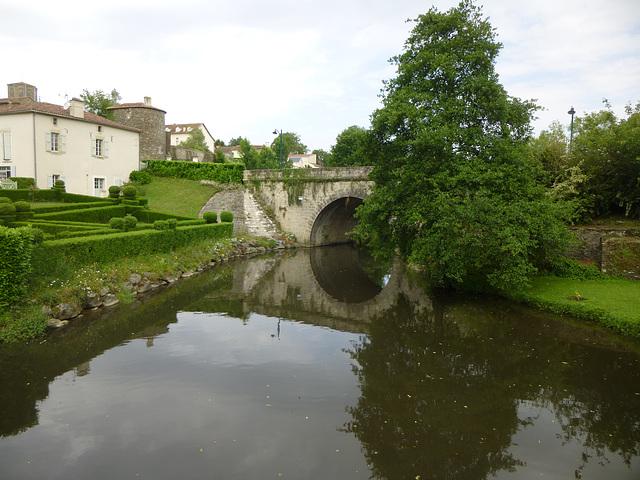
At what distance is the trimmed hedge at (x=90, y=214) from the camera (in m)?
21.4

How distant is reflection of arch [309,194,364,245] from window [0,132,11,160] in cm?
2171

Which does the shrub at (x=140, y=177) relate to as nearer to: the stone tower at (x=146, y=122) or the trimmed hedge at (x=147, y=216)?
the stone tower at (x=146, y=122)

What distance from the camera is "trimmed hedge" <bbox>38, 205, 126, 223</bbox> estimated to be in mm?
21400

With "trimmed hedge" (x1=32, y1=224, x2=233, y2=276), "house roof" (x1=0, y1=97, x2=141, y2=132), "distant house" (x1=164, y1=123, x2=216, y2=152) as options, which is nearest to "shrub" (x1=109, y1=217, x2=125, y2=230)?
"trimmed hedge" (x1=32, y1=224, x2=233, y2=276)

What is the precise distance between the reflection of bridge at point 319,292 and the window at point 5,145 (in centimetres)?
1822

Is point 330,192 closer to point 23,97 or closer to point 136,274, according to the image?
point 136,274

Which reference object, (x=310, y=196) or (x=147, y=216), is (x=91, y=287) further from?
(x=310, y=196)

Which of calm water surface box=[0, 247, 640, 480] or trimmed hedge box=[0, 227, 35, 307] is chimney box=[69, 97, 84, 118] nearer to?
calm water surface box=[0, 247, 640, 480]

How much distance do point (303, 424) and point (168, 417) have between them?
2598 mm

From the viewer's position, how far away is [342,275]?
80.4ft

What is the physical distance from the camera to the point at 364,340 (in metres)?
12.9

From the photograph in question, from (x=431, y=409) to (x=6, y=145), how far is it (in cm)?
3281

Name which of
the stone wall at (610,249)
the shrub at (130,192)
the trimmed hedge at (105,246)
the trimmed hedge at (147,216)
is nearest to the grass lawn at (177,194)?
the shrub at (130,192)

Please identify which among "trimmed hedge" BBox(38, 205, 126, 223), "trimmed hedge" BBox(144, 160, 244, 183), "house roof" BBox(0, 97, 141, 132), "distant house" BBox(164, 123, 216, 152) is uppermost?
"distant house" BBox(164, 123, 216, 152)
